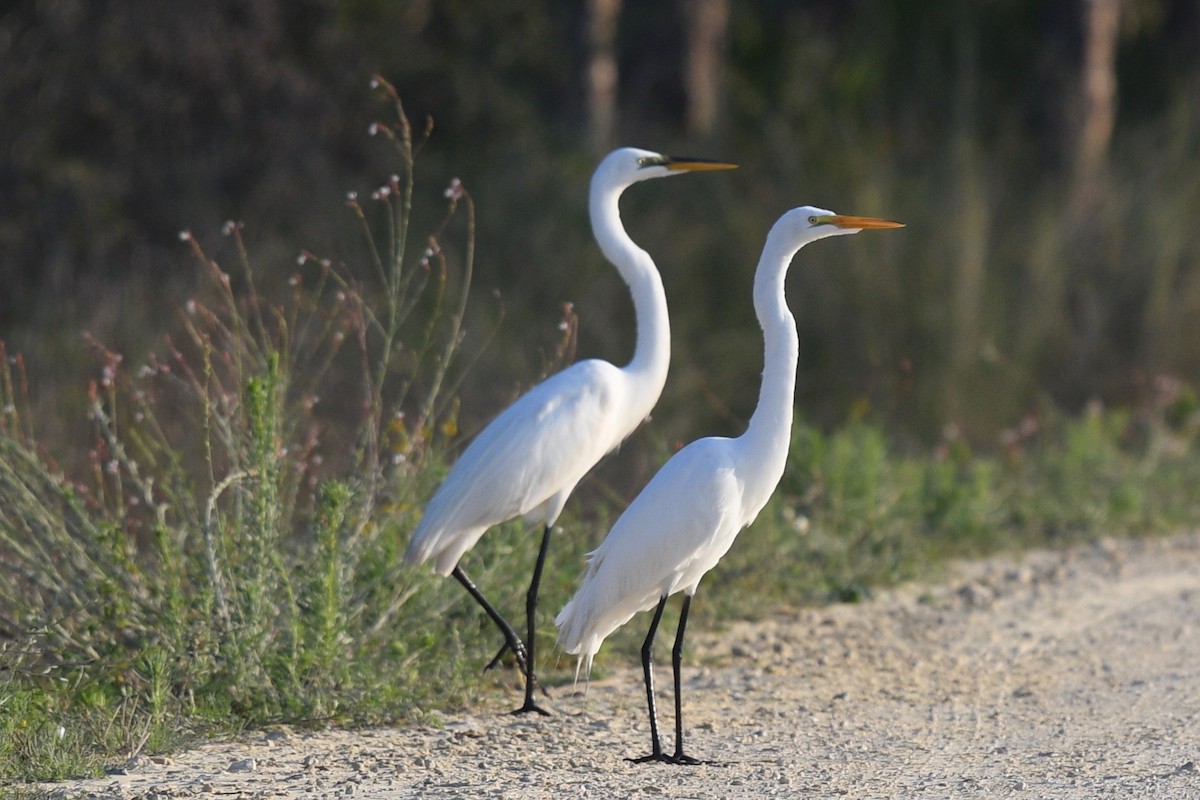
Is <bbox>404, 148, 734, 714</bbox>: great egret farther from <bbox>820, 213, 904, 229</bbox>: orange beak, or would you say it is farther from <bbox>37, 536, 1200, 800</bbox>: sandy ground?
<bbox>820, 213, 904, 229</bbox>: orange beak

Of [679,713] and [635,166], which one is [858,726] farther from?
[635,166]

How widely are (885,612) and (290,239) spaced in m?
5.12

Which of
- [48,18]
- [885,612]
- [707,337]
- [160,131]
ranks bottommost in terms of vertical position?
[885,612]

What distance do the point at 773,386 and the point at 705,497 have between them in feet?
1.17

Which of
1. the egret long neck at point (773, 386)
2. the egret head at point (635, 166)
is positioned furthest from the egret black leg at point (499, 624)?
the egret head at point (635, 166)

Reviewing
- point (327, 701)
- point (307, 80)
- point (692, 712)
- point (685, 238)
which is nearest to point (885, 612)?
point (692, 712)

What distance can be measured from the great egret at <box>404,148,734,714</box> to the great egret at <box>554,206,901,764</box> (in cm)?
48

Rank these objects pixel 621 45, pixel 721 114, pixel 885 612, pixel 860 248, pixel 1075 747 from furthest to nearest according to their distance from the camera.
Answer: pixel 621 45 < pixel 721 114 < pixel 860 248 < pixel 885 612 < pixel 1075 747

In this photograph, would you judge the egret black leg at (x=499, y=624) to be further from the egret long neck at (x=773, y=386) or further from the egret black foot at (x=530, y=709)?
the egret long neck at (x=773, y=386)

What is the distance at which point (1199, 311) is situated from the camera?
960 cm

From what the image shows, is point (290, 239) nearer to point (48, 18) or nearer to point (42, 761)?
point (48, 18)

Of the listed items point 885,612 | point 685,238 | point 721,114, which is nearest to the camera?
point 885,612

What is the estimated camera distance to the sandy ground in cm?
398

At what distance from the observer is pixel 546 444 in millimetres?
4840
